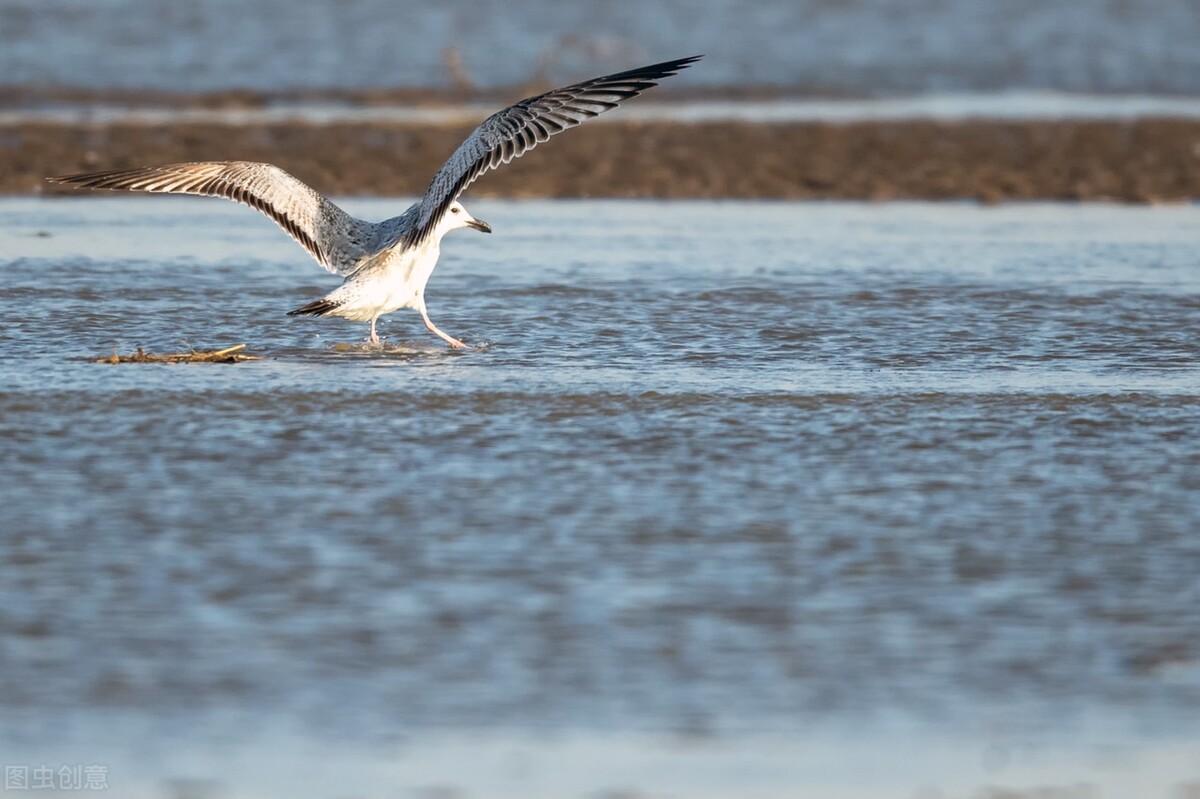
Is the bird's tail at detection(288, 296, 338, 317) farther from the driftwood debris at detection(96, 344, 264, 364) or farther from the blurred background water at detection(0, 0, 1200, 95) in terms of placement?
the blurred background water at detection(0, 0, 1200, 95)

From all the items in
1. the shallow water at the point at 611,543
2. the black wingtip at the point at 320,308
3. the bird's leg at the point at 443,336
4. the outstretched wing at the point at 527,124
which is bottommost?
the shallow water at the point at 611,543

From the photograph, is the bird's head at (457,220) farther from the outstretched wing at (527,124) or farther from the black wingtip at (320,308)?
the black wingtip at (320,308)

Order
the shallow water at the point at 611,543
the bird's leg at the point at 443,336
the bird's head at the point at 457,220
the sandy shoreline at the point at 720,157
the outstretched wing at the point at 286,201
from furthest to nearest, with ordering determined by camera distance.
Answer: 1. the sandy shoreline at the point at 720,157
2. the bird's head at the point at 457,220
3. the outstretched wing at the point at 286,201
4. the bird's leg at the point at 443,336
5. the shallow water at the point at 611,543

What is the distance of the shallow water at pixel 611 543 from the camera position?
4.94m

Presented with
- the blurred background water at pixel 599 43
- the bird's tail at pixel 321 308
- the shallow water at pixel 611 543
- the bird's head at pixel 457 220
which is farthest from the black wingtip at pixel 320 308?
the blurred background water at pixel 599 43

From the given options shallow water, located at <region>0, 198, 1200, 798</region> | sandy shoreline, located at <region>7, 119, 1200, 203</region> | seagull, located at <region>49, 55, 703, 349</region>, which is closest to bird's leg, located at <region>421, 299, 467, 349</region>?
seagull, located at <region>49, 55, 703, 349</region>

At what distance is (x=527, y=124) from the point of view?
10.2m

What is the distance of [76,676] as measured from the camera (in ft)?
17.5

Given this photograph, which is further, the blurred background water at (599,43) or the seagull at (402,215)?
the blurred background water at (599,43)

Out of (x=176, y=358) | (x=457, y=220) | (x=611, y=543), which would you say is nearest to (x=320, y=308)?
(x=176, y=358)

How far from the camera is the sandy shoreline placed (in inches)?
691

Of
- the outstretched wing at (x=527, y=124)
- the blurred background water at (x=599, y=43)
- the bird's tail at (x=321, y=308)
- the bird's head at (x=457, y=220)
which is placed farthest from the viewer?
the blurred background water at (x=599, y=43)

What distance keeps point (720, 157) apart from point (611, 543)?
12516 mm

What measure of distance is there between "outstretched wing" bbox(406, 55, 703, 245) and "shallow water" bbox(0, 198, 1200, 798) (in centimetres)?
91
